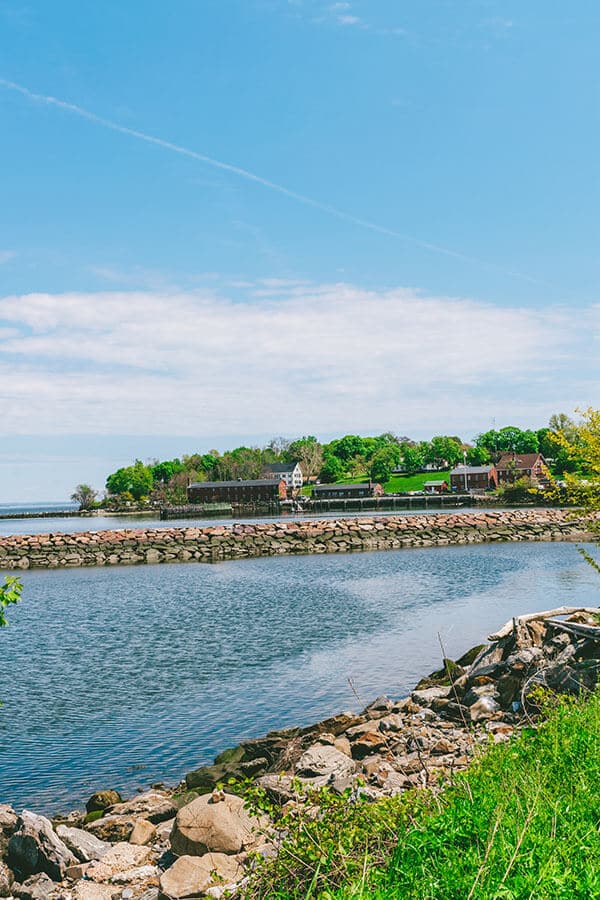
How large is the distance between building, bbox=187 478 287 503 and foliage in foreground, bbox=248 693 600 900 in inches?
5383

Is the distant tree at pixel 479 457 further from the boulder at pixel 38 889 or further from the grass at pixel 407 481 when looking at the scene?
the boulder at pixel 38 889

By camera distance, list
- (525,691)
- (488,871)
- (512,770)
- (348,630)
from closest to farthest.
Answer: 1. (488,871)
2. (512,770)
3. (525,691)
4. (348,630)

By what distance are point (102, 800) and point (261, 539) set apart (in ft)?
152

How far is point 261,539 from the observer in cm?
5578

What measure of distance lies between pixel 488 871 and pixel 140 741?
9.80 m

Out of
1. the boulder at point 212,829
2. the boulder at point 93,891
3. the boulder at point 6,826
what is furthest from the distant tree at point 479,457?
the boulder at point 93,891

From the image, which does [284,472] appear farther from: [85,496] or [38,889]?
[38,889]

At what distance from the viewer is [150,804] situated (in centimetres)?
916

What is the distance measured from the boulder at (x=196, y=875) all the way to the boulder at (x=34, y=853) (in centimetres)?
149

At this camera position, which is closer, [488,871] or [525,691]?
[488,871]

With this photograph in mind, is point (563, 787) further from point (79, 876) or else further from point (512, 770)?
point (79, 876)

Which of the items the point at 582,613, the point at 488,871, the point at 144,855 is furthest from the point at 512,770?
the point at 582,613

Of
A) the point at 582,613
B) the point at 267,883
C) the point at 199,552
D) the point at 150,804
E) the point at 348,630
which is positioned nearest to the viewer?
the point at 267,883

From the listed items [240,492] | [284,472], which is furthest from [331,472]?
[240,492]
